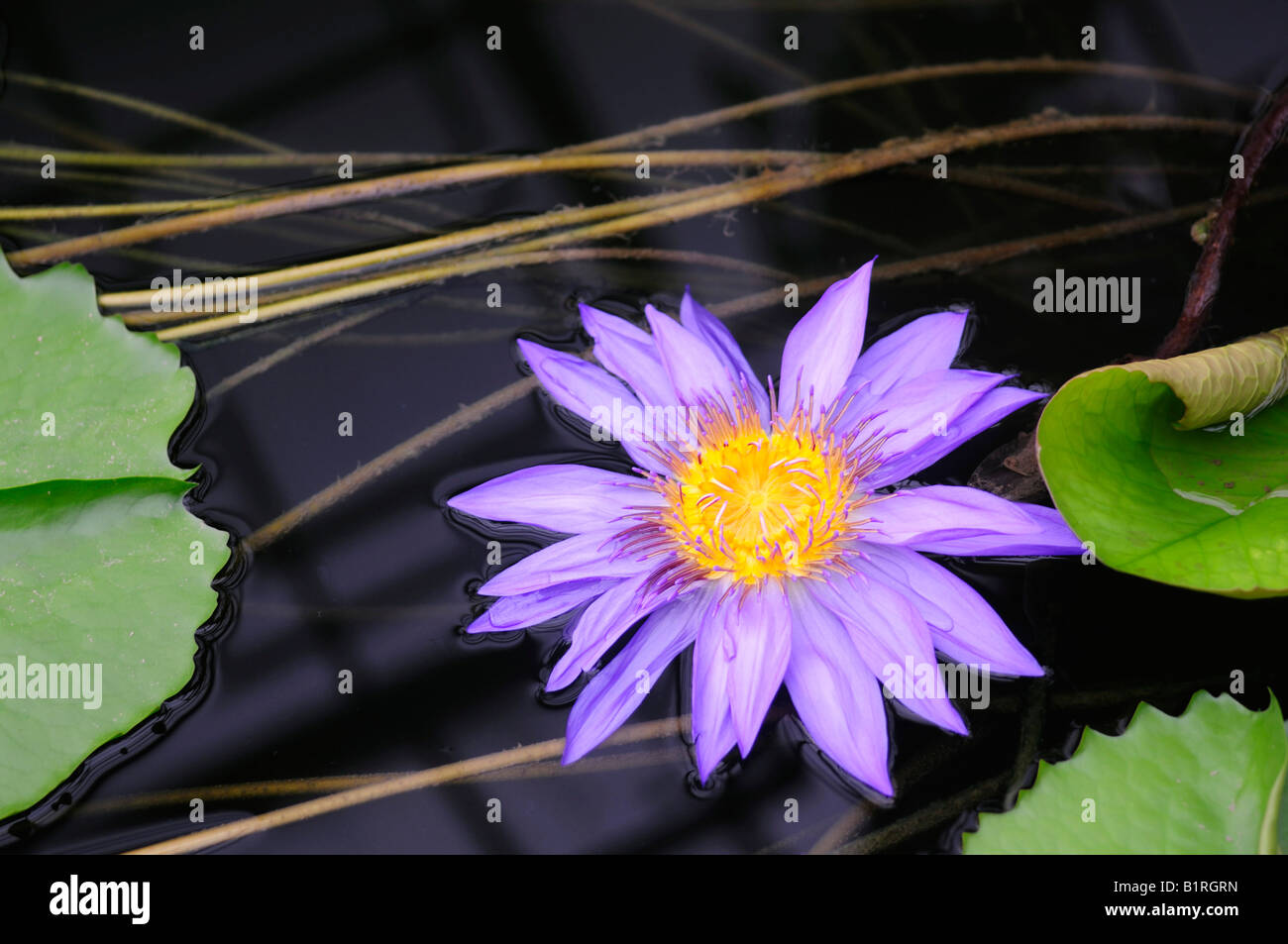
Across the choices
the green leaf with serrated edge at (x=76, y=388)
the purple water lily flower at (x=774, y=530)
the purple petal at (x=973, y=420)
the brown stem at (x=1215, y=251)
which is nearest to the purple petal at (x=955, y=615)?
the purple water lily flower at (x=774, y=530)

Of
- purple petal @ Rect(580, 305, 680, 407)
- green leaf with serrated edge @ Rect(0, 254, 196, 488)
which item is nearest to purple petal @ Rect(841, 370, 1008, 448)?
purple petal @ Rect(580, 305, 680, 407)

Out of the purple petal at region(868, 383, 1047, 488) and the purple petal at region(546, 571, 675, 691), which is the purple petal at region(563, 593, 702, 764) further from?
the purple petal at region(868, 383, 1047, 488)

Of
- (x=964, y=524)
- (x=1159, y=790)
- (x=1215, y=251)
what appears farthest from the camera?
(x=1215, y=251)

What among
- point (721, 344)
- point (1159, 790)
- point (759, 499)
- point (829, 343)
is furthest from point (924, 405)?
point (1159, 790)

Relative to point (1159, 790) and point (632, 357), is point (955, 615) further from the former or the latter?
point (632, 357)
